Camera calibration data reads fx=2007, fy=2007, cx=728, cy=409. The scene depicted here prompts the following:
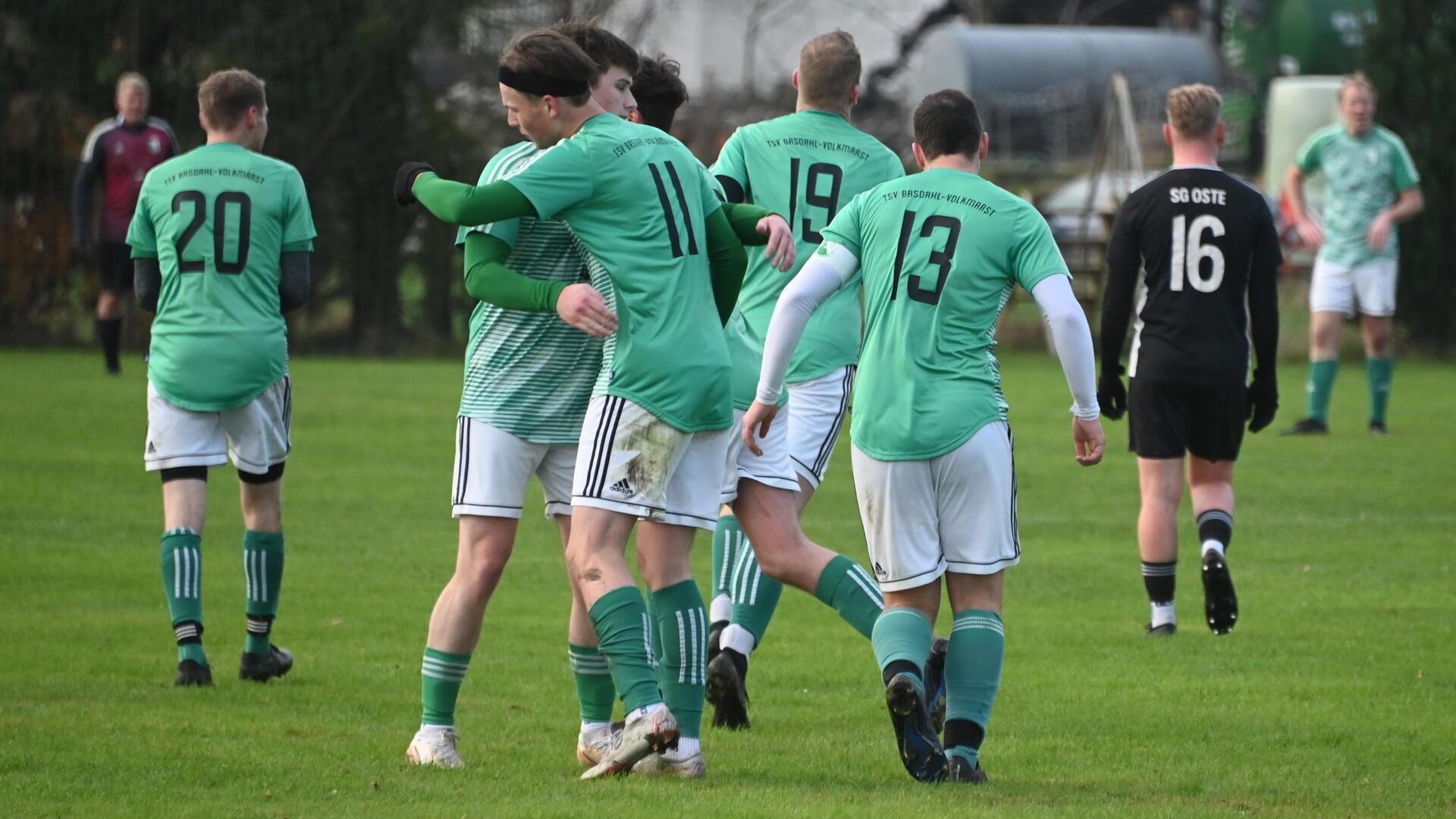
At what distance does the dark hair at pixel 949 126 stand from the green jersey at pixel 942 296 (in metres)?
0.09

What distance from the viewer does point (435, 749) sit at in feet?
17.8

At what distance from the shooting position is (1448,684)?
6859 millimetres

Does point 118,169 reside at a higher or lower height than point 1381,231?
lower

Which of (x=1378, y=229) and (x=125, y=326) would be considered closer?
(x=1378, y=229)

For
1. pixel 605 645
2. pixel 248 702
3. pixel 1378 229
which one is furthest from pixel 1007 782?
pixel 1378 229

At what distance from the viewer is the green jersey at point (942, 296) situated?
17.1 feet

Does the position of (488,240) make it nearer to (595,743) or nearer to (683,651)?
(683,651)

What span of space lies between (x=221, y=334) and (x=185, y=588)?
87 centimetres

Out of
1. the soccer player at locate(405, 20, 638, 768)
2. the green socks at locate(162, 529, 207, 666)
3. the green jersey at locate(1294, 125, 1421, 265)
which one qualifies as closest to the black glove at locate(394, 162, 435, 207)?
the soccer player at locate(405, 20, 638, 768)

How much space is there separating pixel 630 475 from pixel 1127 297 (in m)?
3.21

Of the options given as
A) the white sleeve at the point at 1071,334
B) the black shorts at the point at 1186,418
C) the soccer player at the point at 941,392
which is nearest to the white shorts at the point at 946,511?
the soccer player at the point at 941,392

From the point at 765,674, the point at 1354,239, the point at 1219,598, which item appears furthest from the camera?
the point at 1354,239

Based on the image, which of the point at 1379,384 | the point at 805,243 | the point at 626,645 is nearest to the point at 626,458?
the point at 626,645

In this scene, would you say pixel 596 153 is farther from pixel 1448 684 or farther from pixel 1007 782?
pixel 1448 684
